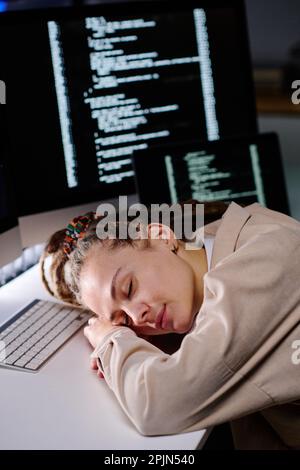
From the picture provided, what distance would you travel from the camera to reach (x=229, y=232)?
964 mm

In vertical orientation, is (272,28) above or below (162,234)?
above

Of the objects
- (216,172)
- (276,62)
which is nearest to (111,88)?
(216,172)

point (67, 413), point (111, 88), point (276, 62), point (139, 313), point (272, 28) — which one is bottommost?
point (67, 413)

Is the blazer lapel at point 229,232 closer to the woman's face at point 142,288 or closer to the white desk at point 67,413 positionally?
the woman's face at point 142,288

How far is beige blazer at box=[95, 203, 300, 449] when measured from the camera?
2.54 feet

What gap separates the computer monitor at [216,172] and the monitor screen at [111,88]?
6 cm

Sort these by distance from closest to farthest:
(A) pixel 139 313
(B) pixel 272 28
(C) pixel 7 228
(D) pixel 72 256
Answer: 1. (A) pixel 139 313
2. (D) pixel 72 256
3. (C) pixel 7 228
4. (B) pixel 272 28

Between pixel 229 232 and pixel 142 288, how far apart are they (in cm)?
17

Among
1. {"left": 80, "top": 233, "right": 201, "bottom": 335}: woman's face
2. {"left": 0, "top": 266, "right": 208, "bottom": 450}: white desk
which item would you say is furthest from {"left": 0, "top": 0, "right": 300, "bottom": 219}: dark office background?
{"left": 0, "top": 266, "right": 208, "bottom": 450}: white desk

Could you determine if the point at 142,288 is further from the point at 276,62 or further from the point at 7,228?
the point at 276,62

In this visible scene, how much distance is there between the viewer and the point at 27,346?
3.29 ft

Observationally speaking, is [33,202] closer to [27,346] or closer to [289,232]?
[27,346]

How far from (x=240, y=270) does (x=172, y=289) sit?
0.43ft

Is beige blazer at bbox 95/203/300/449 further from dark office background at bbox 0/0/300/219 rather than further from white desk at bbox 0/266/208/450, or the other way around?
dark office background at bbox 0/0/300/219
